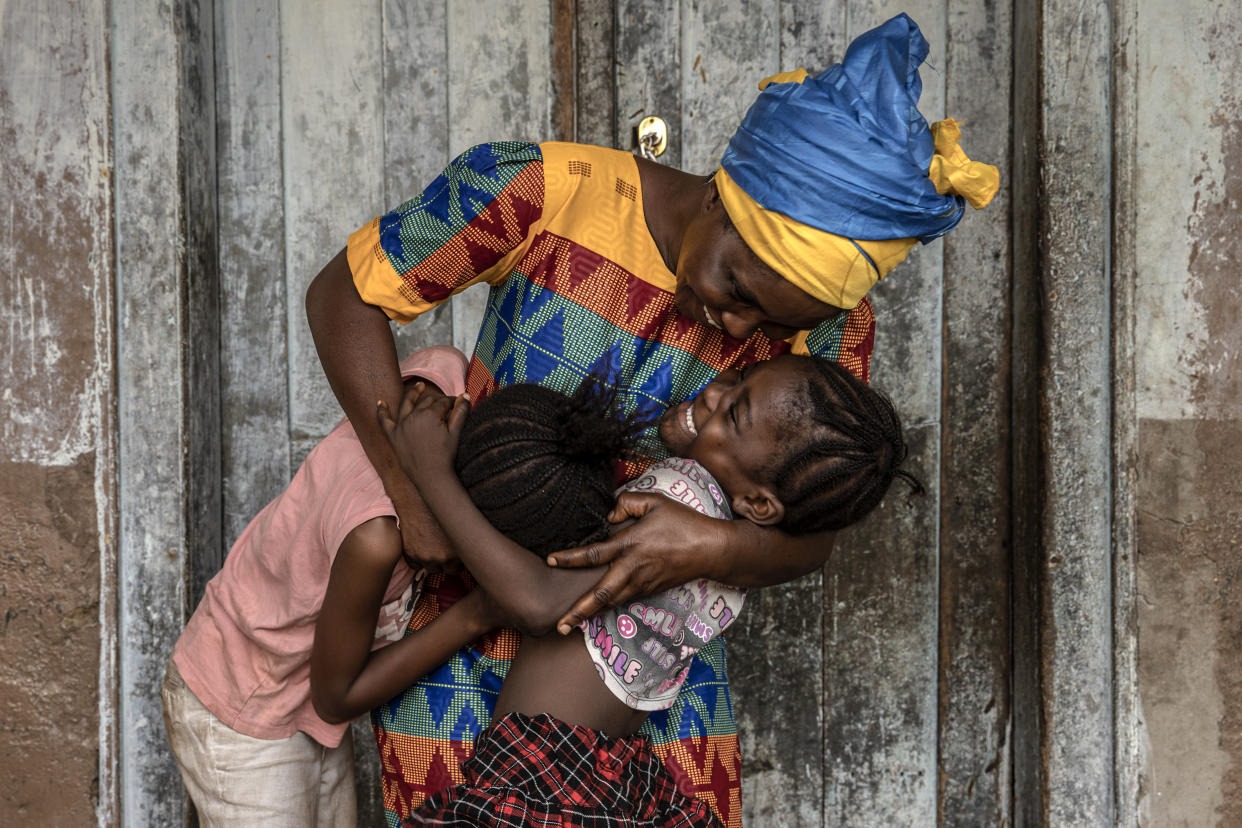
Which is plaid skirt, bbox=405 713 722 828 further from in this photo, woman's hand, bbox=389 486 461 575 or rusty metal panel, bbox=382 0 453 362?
rusty metal panel, bbox=382 0 453 362

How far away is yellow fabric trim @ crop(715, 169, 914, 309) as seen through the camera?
4.20ft

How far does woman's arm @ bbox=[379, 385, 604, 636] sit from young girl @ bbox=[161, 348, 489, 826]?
0.27 feet

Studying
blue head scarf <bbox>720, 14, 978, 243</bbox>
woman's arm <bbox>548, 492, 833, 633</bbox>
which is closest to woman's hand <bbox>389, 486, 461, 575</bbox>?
woman's arm <bbox>548, 492, 833, 633</bbox>

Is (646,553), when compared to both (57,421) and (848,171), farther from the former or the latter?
(57,421)

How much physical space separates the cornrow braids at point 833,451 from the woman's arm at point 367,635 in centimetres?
49

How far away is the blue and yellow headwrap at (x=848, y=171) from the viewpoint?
4.14 ft

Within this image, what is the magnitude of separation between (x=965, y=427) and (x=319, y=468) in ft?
4.95

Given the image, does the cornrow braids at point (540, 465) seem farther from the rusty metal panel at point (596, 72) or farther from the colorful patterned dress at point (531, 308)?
the rusty metal panel at point (596, 72)

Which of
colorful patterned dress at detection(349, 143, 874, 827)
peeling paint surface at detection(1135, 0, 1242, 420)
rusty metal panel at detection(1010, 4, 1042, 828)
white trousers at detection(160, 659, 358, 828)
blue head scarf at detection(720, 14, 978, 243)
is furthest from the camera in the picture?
rusty metal panel at detection(1010, 4, 1042, 828)

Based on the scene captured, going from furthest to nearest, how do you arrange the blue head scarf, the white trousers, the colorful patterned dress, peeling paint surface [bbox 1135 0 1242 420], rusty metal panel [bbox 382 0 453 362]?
rusty metal panel [bbox 382 0 453 362]
peeling paint surface [bbox 1135 0 1242 420]
the white trousers
the colorful patterned dress
the blue head scarf

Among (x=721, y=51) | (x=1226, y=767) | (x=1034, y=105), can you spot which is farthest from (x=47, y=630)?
(x=1226, y=767)

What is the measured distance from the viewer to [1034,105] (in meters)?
2.07

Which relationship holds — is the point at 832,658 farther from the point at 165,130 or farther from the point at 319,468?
the point at 165,130

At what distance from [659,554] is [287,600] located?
1.98 feet
